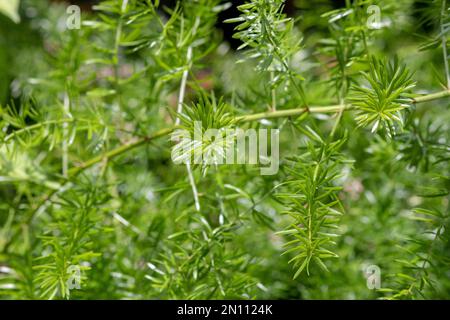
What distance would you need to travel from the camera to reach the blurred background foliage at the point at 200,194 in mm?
417

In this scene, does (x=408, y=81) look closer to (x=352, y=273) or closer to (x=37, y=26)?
(x=352, y=273)

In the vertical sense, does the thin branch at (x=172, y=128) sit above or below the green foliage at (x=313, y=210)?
above

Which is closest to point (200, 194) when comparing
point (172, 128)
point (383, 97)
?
point (172, 128)

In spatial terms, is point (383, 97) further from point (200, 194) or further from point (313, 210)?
point (200, 194)

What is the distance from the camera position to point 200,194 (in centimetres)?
45

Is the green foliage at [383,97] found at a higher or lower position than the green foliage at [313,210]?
higher

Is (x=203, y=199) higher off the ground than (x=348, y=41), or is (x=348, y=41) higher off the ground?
(x=348, y=41)

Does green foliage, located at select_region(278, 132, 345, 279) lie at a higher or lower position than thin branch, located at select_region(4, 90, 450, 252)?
lower

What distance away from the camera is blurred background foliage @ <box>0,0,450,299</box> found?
0.42m

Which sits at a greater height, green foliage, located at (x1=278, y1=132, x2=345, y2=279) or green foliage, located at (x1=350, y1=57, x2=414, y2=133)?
green foliage, located at (x1=350, y1=57, x2=414, y2=133)

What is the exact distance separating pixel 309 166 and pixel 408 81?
0.08 metres

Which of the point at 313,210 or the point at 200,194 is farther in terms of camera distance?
the point at 200,194

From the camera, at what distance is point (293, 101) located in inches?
18.8
